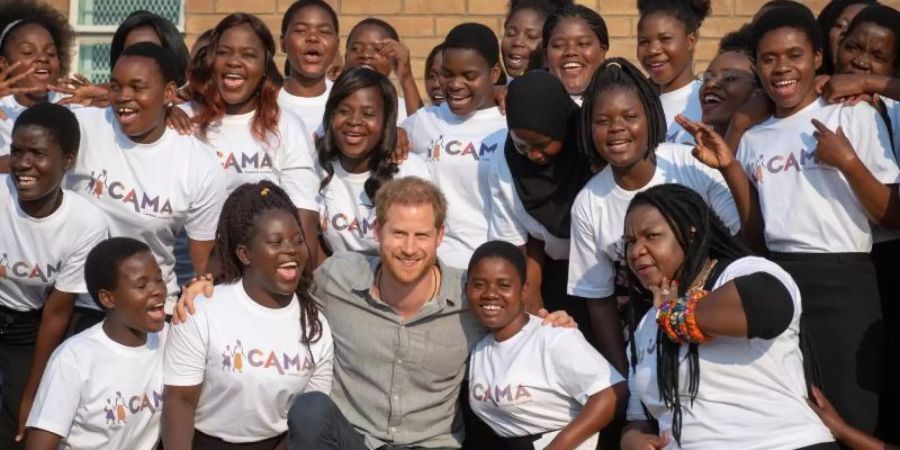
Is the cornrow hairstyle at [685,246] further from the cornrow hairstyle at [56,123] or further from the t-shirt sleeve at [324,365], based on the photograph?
the cornrow hairstyle at [56,123]

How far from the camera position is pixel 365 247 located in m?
6.00

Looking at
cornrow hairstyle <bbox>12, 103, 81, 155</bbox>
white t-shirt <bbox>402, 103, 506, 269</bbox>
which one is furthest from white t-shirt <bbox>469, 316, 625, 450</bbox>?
cornrow hairstyle <bbox>12, 103, 81, 155</bbox>

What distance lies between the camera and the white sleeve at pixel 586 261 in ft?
18.4

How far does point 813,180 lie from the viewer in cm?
529

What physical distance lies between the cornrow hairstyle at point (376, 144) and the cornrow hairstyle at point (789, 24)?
1.64 metres

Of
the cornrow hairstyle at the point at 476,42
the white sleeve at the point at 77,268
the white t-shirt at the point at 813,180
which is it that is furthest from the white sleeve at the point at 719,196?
the white sleeve at the point at 77,268

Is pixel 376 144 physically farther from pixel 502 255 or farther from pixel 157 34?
pixel 157 34

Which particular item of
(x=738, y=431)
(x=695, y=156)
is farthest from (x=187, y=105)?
(x=738, y=431)

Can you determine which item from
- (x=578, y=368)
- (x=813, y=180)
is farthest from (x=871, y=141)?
(x=578, y=368)

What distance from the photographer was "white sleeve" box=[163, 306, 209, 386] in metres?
5.23

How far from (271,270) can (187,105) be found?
129cm

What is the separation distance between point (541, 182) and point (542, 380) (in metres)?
0.98

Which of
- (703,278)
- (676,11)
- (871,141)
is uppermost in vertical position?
(676,11)

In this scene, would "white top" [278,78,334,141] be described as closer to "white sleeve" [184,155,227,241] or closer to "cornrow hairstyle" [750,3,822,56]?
"white sleeve" [184,155,227,241]
